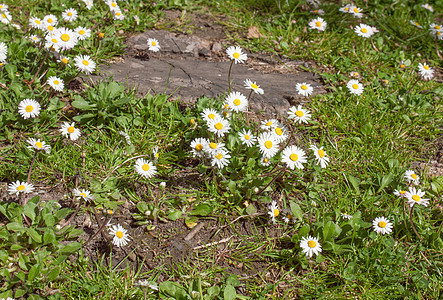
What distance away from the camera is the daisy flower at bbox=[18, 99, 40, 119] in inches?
110

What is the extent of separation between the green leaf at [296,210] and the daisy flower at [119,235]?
1088 mm

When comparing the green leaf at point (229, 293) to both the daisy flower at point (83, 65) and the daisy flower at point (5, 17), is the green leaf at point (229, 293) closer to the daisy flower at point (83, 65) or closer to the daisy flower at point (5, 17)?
the daisy flower at point (83, 65)

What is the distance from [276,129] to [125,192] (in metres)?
1.12

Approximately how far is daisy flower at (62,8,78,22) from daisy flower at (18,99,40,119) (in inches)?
48.1

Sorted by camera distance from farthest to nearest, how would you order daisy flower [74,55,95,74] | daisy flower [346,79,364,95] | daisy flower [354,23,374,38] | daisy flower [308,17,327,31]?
1. daisy flower [308,17,327,31]
2. daisy flower [354,23,374,38]
3. daisy flower [346,79,364,95]
4. daisy flower [74,55,95,74]

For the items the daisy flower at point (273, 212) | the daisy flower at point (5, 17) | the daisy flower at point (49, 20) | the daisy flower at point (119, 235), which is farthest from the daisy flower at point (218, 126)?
the daisy flower at point (5, 17)

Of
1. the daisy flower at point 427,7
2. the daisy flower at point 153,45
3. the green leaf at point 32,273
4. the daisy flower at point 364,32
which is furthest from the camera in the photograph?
the daisy flower at point 427,7

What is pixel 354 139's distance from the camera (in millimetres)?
3203

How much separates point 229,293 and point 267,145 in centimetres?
98

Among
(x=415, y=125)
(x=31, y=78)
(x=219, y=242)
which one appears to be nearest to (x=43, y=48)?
(x=31, y=78)

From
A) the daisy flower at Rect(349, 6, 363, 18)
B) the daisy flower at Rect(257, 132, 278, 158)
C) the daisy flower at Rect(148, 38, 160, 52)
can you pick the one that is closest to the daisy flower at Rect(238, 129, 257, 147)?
the daisy flower at Rect(257, 132, 278, 158)

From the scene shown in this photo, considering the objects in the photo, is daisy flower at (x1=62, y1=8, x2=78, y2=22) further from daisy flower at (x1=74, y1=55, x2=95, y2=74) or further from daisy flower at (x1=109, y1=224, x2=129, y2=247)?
daisy flower at (x1=109, y1=224, x2=129, y2=247)

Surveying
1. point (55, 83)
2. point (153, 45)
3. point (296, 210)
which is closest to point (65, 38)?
point (55, 83)

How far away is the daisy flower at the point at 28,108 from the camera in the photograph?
2787mm
